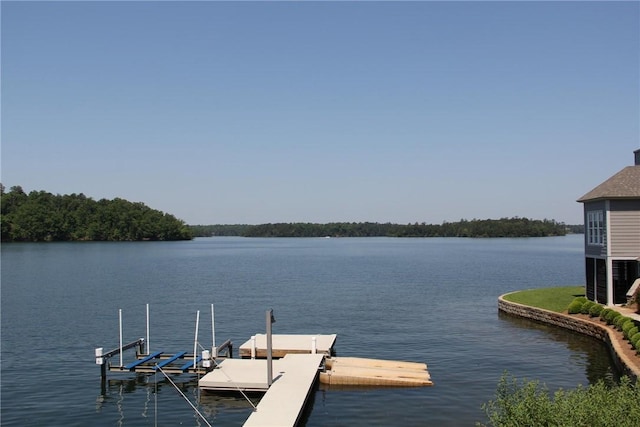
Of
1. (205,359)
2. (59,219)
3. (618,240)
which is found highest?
(59,219)

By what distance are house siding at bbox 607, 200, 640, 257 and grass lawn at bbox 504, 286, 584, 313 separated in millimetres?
4498

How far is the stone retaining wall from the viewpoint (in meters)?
20.5

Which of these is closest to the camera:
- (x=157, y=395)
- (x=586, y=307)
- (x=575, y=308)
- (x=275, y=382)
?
(x=275, y=382)

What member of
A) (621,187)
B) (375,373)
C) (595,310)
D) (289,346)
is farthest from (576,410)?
(621,187)

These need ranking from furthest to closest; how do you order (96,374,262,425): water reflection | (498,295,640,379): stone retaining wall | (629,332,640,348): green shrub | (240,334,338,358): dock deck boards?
(240,334,338,358): dock deck boards → (629,332,640,348): green shrub → (498,295,640,379): stone retaining wall → (96,374,262,425): water reflection

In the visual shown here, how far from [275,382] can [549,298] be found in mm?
23539

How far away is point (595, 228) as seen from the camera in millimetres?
34000

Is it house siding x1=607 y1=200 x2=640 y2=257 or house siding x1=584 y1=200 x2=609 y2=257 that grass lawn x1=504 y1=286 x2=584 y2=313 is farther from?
house siding x1=607 y1=200 x2=640 y2=257

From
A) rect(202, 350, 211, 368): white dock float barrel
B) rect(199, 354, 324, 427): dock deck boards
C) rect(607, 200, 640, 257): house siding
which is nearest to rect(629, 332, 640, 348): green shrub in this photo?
rect(607, 200, 640, 257): house siding

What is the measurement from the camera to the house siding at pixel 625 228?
3161 centimetres

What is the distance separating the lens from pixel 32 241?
177625 millimetres

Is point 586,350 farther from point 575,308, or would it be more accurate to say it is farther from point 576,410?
point 576,410

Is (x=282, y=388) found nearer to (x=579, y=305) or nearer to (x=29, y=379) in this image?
(x=29, y=379)

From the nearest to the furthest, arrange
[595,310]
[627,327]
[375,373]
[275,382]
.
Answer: [275,382] → [375,373] → [627,327] → [595,310]
